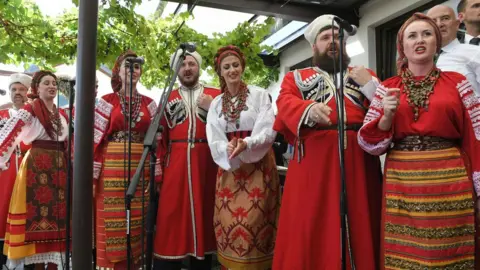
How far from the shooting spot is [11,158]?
394 cm

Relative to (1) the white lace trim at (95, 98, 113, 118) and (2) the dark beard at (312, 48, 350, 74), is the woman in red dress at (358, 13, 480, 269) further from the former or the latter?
(1) the white lace trim at (95, 98, 113, 118)

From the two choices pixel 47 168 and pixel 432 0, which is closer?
pixel 47 168

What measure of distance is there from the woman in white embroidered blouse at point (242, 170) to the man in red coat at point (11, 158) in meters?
1.83

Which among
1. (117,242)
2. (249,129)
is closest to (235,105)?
(249,129)

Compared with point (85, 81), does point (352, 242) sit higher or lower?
lower

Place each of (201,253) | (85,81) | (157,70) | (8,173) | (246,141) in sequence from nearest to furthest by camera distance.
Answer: (85,81), (246,141), (201,253), (8,173), (157,70)

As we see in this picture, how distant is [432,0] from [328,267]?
4178mm

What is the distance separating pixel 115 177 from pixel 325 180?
1571mm

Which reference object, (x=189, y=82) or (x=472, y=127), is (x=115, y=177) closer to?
(x=189, y=82)

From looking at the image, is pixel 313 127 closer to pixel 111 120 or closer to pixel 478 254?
pixel 478 254

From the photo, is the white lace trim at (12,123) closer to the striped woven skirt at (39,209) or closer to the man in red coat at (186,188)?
the striped woven skirt at (39,209)

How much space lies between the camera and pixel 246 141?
2.36 m

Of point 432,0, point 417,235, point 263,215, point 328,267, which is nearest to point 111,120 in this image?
point 263,215

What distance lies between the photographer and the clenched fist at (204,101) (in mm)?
2961
